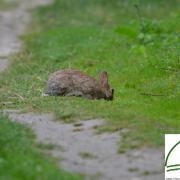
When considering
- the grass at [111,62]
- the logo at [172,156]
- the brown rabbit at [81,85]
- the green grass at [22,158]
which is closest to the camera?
the green grass at [22,158]

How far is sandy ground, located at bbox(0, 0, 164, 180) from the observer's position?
6.92m

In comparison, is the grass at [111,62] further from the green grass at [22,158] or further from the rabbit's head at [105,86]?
the green grass at [22,158]

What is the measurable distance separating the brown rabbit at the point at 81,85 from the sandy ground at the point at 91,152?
1.02 meters

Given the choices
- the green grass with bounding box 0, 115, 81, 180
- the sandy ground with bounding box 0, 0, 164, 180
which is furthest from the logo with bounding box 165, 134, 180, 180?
the green grass with bounding box 0, 115, 81, 180

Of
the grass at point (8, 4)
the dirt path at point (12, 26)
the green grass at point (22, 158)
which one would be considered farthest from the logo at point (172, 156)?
the grass at point (8, 4)

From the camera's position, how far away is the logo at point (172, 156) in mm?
7047

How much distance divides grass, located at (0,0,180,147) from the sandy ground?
22 centimetres

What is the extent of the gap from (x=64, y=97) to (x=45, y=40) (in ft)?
23.3

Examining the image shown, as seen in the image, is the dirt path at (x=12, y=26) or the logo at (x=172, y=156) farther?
the dirt path at (x=12, y=26)

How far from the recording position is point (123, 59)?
45.4 feet

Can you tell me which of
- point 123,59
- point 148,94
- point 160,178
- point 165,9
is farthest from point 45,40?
point 160,178

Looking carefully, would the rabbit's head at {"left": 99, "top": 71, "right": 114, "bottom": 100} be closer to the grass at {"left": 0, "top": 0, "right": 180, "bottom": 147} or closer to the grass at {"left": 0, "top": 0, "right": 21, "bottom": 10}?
the grass at {"left": 0, "top": 0, "right": 180, "bottom": 147}

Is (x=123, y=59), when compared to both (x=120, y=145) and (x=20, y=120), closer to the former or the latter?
(x=20, y=120)

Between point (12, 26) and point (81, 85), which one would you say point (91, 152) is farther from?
point (12, 26)
